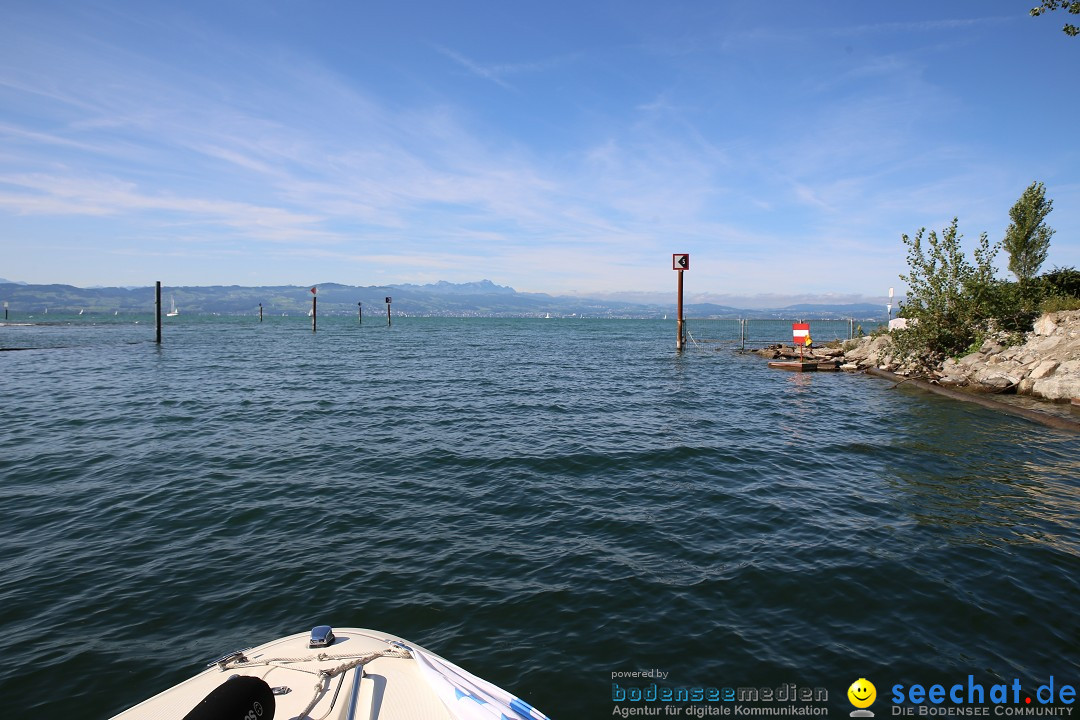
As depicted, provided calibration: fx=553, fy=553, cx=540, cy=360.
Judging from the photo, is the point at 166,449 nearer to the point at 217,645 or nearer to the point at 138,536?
the point at 138,536

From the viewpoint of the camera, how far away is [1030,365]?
73.0 ft

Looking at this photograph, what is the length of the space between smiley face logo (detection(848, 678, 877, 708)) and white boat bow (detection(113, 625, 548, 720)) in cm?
330

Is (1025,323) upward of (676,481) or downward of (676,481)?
upward

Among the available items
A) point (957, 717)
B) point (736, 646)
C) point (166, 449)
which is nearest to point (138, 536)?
point (166, 449)

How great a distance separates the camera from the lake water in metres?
5.81

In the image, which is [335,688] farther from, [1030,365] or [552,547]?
[1030,365]

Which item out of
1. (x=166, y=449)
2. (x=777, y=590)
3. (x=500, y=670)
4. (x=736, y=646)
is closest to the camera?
(x=500, y=670)

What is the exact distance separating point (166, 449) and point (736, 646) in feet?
46.9

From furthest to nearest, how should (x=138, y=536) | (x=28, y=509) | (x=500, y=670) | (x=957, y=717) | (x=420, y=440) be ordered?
(x=420, y=440) → (x=28, y=509) → (x=138, y=536) → (x=500, y=670) → (x=957, y=717)

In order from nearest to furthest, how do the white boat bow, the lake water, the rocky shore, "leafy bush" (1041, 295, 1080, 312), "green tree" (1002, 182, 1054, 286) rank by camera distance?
the white boat bow → the lake water → the rocky shore → "leafy bush" (1041, 295, 1080, 312) → "green tree" (1002, 182, 1054, 286)

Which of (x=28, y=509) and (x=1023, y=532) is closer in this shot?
(x=1023, y=532)

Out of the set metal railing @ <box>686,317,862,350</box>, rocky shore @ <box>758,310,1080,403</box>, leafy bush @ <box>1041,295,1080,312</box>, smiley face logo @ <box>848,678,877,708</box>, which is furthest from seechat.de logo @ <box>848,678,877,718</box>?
metal railing @ <box>686,317,862,350</box>

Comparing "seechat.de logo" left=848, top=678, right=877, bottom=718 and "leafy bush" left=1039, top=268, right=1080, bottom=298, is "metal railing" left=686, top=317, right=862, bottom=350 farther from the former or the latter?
"seechat.de logo" left=848, top=678, right=877, bottom=718

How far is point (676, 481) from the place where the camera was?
11789 millimetres
